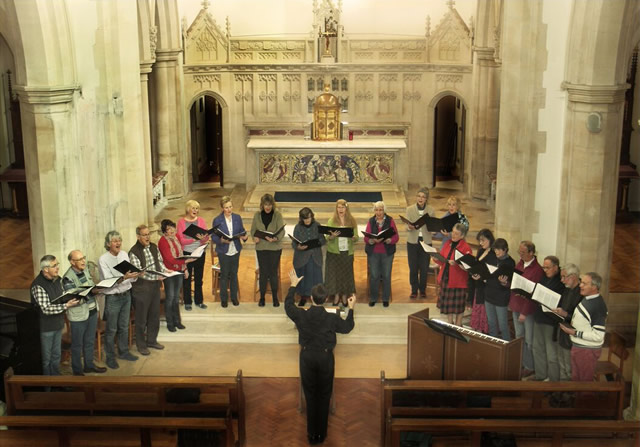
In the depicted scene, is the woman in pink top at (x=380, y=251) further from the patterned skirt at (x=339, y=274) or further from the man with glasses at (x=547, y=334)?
the man with glasses at (x=547, y=334)

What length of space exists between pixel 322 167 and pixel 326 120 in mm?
1020

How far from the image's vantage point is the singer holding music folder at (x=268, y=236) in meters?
12.0

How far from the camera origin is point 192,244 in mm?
12070

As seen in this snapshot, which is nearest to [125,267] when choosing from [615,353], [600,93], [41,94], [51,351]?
[51,351]

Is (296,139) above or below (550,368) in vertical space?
above

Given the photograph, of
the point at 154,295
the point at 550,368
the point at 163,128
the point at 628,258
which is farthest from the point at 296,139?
the point at 550,368

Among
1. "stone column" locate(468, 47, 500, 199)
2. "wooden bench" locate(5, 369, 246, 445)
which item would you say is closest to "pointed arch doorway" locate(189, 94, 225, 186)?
"stone column" locate(468, 47, 500, 199)

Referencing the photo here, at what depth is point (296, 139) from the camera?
18391 millimetres

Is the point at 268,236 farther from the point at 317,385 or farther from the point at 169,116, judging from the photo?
the point at 169,116

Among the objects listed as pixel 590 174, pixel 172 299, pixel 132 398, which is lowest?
pixel 132 398

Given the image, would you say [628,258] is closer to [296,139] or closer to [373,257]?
[373,257]

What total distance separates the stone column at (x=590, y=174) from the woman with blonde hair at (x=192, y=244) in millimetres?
4453

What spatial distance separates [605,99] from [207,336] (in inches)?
219

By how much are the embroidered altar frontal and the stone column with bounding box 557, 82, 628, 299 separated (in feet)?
19.9
